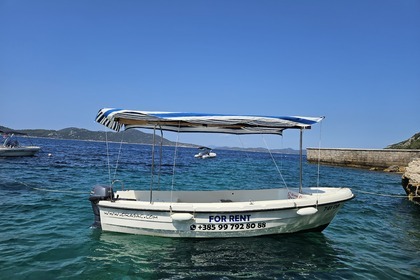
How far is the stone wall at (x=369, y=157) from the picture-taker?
127 ft

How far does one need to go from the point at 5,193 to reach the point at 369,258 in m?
15.4

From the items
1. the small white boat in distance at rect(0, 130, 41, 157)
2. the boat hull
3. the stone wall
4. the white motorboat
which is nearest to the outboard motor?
the white motorboat

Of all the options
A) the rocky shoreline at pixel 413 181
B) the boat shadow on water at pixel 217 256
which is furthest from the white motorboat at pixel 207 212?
the rocky shoreline at pixel 413 181

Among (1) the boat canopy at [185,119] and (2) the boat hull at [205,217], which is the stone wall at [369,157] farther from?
(2) the boat hull at [205,217]

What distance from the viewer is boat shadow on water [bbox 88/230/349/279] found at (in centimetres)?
639

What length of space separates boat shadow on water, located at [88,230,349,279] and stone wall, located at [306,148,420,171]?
113 ft

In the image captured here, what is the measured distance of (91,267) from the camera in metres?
6.39

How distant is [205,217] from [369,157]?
144ft

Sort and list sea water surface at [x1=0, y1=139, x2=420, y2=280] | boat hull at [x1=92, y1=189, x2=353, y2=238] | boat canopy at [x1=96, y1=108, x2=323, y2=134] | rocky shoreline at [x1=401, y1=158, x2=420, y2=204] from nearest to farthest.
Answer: sea water surface at [x1=0, y1=139, x2=420, y2=280], boat hull at [x1=92, y1=189, x2=353, y2=238], boat canopy at [x1=96, y1=108, x2=323, y2=134], rocky shoreline at [x1=401, y1=158, x2=420, y2=204]

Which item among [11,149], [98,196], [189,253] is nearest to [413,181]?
[189,253]

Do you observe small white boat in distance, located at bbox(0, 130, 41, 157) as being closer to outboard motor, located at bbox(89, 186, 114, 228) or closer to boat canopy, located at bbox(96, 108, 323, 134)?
boat canopy, located at bbox(96, 108, 323, 134)

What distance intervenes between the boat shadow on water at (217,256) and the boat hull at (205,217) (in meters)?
0.25

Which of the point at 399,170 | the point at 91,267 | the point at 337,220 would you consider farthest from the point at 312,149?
the point at 91,267

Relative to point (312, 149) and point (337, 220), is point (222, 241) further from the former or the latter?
point (312, 149)
